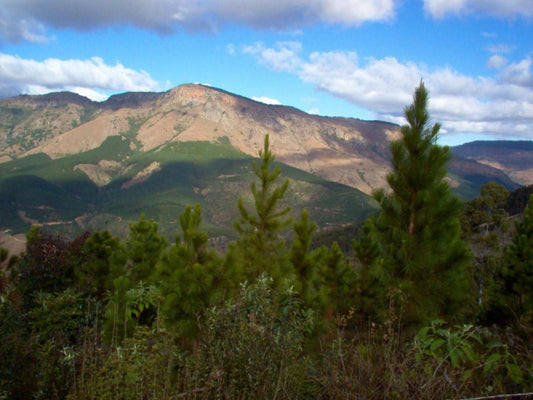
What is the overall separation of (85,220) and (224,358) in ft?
692

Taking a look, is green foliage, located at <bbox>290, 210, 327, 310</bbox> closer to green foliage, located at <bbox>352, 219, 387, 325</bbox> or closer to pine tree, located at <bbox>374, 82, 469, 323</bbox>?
green foliage, located at <bbox>352, 219, 387, 325</bbox>

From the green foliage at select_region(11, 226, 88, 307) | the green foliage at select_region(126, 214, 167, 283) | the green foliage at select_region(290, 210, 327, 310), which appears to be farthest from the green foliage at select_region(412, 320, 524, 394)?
the green foliage at select_region(126, 214, 167, 283)

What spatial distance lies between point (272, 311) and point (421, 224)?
20.8 feet

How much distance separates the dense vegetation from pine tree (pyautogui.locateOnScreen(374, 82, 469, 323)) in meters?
0.03

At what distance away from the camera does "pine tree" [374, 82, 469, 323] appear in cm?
830

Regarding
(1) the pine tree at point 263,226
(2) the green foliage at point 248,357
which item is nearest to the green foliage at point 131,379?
(2) the green foliage at point 248,357

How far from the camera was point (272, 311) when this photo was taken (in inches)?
121

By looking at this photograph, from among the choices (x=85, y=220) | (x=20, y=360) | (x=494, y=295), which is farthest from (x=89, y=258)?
(x=85, y=220)

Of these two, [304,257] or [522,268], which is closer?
[304,257]

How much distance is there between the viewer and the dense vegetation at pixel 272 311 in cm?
281

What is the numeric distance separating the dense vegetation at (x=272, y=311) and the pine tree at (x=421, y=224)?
0.03 m

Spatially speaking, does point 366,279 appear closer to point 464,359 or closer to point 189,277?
point 189,277

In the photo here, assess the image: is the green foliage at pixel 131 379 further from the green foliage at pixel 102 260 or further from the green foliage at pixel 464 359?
the green foliage at pixel 102 260

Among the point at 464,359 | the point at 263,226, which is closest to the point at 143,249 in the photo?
the point at 263,226
